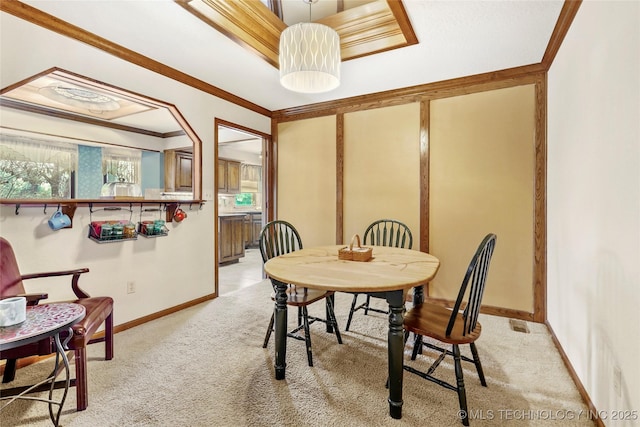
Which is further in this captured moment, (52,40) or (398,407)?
(52,40)

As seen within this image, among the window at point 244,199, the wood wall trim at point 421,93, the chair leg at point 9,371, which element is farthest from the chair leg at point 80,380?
the window at point 244,199

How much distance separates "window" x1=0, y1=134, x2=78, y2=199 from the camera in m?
2.26

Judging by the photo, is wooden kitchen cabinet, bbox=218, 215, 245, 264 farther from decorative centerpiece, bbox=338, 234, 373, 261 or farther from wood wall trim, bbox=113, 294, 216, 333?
decorative centerpiece, bbox=338, 234, 373, 261

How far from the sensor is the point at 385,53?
8.45 feet

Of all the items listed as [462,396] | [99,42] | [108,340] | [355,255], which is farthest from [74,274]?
[462,396]

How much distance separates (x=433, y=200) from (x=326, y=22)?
2.04m

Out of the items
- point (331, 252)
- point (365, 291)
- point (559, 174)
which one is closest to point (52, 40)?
point (331, 252)

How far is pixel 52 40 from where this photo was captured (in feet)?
6.81

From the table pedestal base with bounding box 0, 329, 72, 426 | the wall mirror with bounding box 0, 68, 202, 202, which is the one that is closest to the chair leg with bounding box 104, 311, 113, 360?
the table pedestal base with bounding box 0, 329, 72, 426

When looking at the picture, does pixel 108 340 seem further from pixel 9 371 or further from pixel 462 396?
pixel 462 396

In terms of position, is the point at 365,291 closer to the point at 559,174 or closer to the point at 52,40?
the point at 559,174

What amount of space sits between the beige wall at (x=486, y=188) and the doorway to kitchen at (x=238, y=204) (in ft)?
7.83

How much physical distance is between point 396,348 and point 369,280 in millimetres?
363

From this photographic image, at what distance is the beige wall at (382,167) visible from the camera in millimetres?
3371
